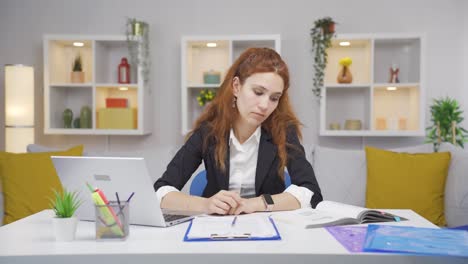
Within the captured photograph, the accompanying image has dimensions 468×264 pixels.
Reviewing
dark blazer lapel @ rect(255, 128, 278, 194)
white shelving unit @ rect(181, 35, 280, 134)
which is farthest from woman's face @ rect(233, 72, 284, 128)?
white shelving unit @ rect(181, 35, 280, 134)

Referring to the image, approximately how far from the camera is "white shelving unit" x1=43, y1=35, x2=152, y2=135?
4.16 meters

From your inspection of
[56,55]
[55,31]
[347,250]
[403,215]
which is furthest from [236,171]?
[55,31]

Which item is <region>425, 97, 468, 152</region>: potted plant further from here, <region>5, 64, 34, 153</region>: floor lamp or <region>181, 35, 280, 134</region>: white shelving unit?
<region>5, 64, 34, 153</region>: floor lamp

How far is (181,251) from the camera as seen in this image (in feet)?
3.56

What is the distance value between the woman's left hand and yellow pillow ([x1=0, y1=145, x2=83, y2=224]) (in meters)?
1.88

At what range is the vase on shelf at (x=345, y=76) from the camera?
13.4ft

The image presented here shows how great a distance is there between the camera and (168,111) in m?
4.51

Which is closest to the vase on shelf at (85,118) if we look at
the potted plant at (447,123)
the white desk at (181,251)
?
the potted plant at (447,123)

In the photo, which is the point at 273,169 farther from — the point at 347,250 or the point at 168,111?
the point at 168,111

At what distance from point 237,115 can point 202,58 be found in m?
2.31

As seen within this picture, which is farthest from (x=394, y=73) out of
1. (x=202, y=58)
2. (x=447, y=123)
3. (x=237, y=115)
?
(x=237, y=115)

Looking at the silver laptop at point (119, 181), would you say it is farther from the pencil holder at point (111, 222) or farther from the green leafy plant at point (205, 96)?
the green leafy plant at point (205, 96)

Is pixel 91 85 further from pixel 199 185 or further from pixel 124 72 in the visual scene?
pixel 199 185

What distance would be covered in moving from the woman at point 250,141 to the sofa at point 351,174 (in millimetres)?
1073
